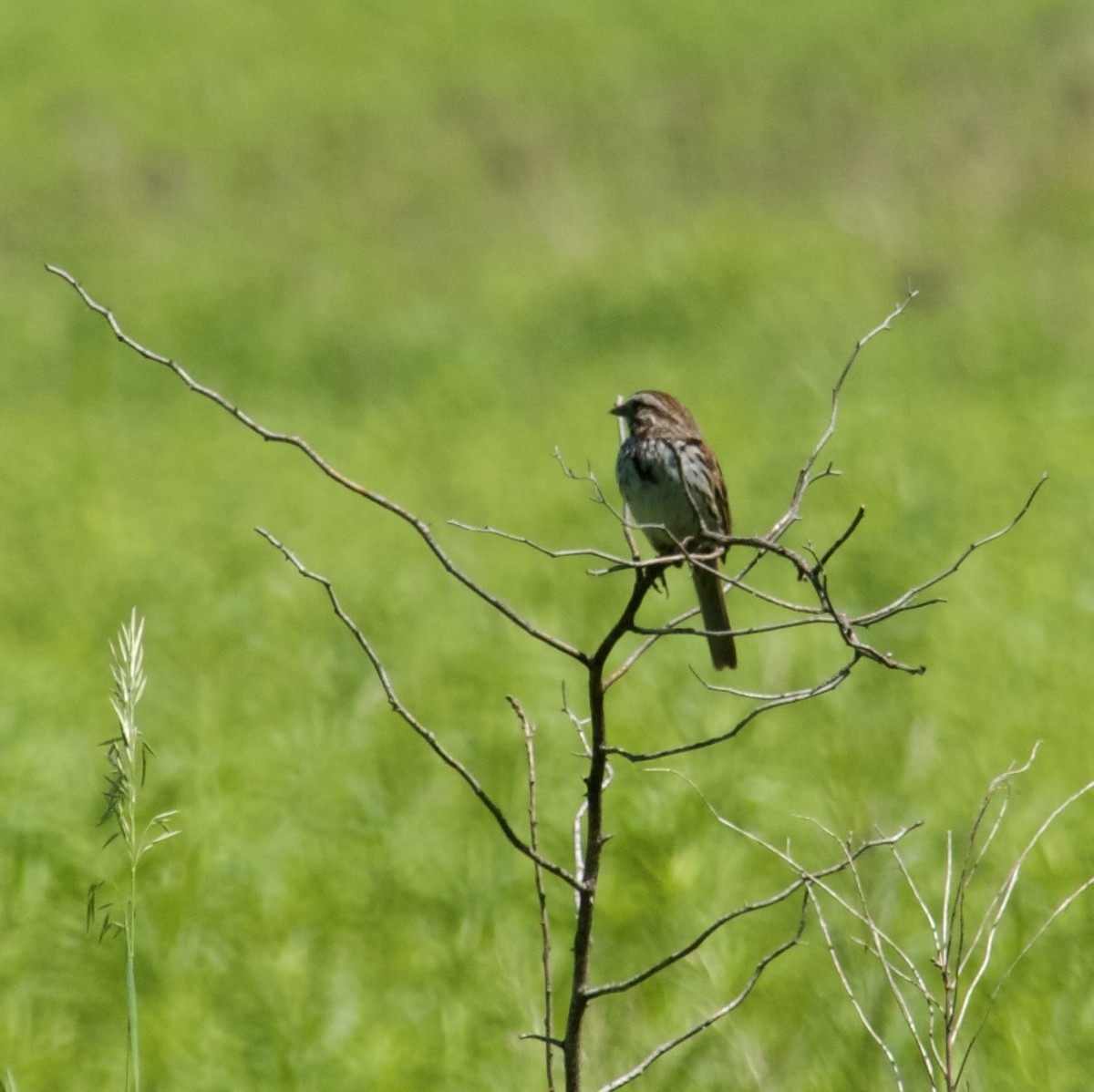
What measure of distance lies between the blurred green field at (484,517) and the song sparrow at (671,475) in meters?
0.73

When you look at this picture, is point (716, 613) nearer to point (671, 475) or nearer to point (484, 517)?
point (671, 475)

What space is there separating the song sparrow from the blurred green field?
732mm

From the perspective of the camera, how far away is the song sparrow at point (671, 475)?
12.0ft

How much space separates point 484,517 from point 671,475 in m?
5.89

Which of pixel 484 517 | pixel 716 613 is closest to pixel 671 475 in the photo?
pixel 716 613

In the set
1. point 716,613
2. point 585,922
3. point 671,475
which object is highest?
point 671,475

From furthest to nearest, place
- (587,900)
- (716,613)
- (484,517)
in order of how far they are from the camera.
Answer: (484,517) → (716,613) → (587,900)

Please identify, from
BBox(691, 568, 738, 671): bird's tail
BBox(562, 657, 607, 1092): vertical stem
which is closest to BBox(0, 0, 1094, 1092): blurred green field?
BBox(691, 568, 738, 671): bird's tail

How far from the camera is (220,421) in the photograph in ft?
41.3

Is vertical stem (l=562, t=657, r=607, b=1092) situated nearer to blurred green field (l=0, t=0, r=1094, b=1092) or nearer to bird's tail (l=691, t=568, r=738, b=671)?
bird's tail (l=691, t=568, r=738, b=671)

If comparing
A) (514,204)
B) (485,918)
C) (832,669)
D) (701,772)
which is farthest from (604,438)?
(514,204)

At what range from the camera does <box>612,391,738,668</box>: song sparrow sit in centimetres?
364

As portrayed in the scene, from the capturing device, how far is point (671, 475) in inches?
A: 148

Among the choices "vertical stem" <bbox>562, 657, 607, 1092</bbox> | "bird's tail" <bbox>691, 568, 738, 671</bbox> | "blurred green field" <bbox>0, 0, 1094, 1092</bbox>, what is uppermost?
"blurred green field" <bbox>0, 0, 1094, 1092</bbox>
